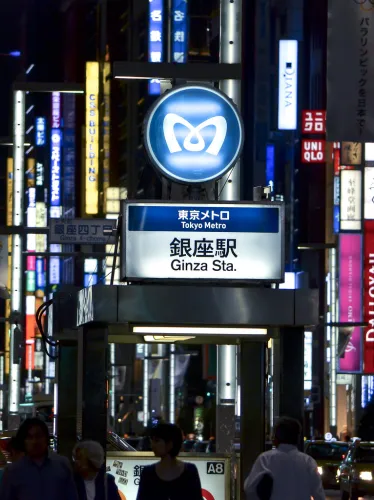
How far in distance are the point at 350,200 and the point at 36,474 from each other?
1636 inches

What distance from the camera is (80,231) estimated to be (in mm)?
24000

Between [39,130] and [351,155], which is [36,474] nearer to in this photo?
[351,155]

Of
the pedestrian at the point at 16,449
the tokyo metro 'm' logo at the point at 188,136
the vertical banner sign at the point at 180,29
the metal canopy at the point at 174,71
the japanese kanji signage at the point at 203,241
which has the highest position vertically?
the vertical banner sign at the point at 180,29

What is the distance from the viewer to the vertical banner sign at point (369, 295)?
50906 millimetres

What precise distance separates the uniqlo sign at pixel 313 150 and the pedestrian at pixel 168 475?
184 feet

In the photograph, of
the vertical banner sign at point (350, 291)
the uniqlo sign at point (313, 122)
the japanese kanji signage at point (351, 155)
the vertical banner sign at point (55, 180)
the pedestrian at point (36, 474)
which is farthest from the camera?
the vertical banner sign at point (55, 180)

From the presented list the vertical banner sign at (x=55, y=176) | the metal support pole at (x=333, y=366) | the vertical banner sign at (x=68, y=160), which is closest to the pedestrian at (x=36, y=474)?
the vertical banner sign at (x=55, y=176)

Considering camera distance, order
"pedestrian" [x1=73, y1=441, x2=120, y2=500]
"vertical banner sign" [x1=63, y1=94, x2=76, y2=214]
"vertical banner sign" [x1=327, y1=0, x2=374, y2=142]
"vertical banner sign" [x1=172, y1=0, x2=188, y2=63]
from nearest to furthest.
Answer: "pedestrian" [x1=73, y1=441, x2=120, y2=500], "vertical banner sign" [x1=327, y1=0, x2=374, y2=142], "vertical banner sign" [x1=172, y1=0, x2=188, y2=63], "vertical banner sign" [x1=63, y1=94, x2=76, y2=214]

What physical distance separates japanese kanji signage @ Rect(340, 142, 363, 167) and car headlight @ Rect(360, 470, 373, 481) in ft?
80.3

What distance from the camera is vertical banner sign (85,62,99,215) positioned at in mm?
54719

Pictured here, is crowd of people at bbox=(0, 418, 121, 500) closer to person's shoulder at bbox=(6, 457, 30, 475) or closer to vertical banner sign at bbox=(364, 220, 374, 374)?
person's shoulder at bbox=(6, 457, 30, 475)

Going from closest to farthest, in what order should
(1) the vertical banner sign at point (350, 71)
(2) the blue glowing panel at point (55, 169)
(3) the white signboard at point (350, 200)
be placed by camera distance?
(1) the vertical banner sign at point (350, 71), (3) the white signboard at point (350, 200), (2) the blue glowing panel at point (55, 169)

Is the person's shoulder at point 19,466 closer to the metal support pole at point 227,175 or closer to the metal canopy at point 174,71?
the metal canopy at point 174,71

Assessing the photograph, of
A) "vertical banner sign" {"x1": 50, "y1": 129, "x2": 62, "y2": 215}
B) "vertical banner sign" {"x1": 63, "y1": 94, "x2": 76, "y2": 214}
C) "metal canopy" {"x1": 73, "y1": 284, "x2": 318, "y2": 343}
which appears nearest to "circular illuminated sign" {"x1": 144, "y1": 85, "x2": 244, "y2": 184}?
"metal canopy" {"x1": 73, "y1": 284, "x2": 318, "y2": 343}
